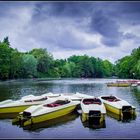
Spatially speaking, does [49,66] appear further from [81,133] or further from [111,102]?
[81,133]

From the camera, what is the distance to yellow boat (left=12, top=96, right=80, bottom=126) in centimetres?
2720

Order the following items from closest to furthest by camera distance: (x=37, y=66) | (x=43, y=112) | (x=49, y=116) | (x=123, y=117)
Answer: (x=43, y=112), (x=49, y=116), (x=123, y=117), (x=37, y=66)

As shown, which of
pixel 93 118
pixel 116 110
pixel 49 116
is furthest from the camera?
pixel 116 110

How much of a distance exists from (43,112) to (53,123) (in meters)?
1.35

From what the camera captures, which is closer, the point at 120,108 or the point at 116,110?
the point at 120,108

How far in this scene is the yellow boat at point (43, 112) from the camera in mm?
27203

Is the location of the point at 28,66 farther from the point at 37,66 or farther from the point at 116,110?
the point at 116,110

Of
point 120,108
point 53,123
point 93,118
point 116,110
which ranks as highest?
point 120,108

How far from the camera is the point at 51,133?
24.5 m

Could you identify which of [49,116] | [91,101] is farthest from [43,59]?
[49,116]

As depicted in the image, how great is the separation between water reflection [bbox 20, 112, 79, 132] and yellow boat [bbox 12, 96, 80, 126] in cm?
37

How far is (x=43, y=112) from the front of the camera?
28484 mm

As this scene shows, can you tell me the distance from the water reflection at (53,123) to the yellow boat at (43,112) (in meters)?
0.37

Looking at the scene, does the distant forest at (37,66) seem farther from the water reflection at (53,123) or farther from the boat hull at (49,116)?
the water reflection at (53,123)
